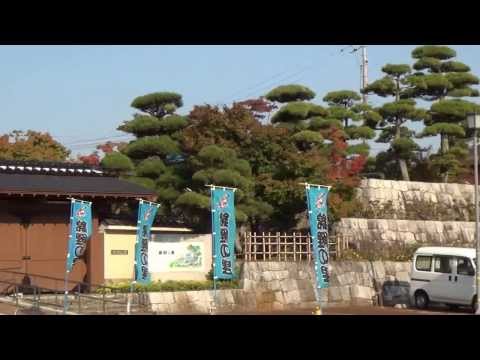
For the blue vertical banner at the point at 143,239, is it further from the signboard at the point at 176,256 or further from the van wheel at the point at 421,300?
the van wheel at the point at 421,300

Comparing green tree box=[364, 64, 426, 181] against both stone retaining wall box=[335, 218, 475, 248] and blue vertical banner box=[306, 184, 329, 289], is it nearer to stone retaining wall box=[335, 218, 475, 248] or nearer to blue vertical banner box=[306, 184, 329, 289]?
stone retaining wall box=[335, 218, 475, 248]

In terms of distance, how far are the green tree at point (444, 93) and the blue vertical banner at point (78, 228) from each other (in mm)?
14702

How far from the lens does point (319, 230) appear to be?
53.7 feet

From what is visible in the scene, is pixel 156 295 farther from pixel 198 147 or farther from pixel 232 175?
pixel 198 147

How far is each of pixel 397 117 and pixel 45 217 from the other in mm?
14814

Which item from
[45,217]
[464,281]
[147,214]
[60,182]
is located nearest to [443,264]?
[464,281]

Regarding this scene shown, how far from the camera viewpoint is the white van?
1684cm

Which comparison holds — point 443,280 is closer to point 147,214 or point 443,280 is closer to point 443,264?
point 443,264

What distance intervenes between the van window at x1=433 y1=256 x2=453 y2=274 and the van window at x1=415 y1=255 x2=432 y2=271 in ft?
0.58

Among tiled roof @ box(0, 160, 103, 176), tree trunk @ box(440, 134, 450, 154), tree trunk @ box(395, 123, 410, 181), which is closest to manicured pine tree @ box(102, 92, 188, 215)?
tiled roof @ box(0, 160, 103, 176)
